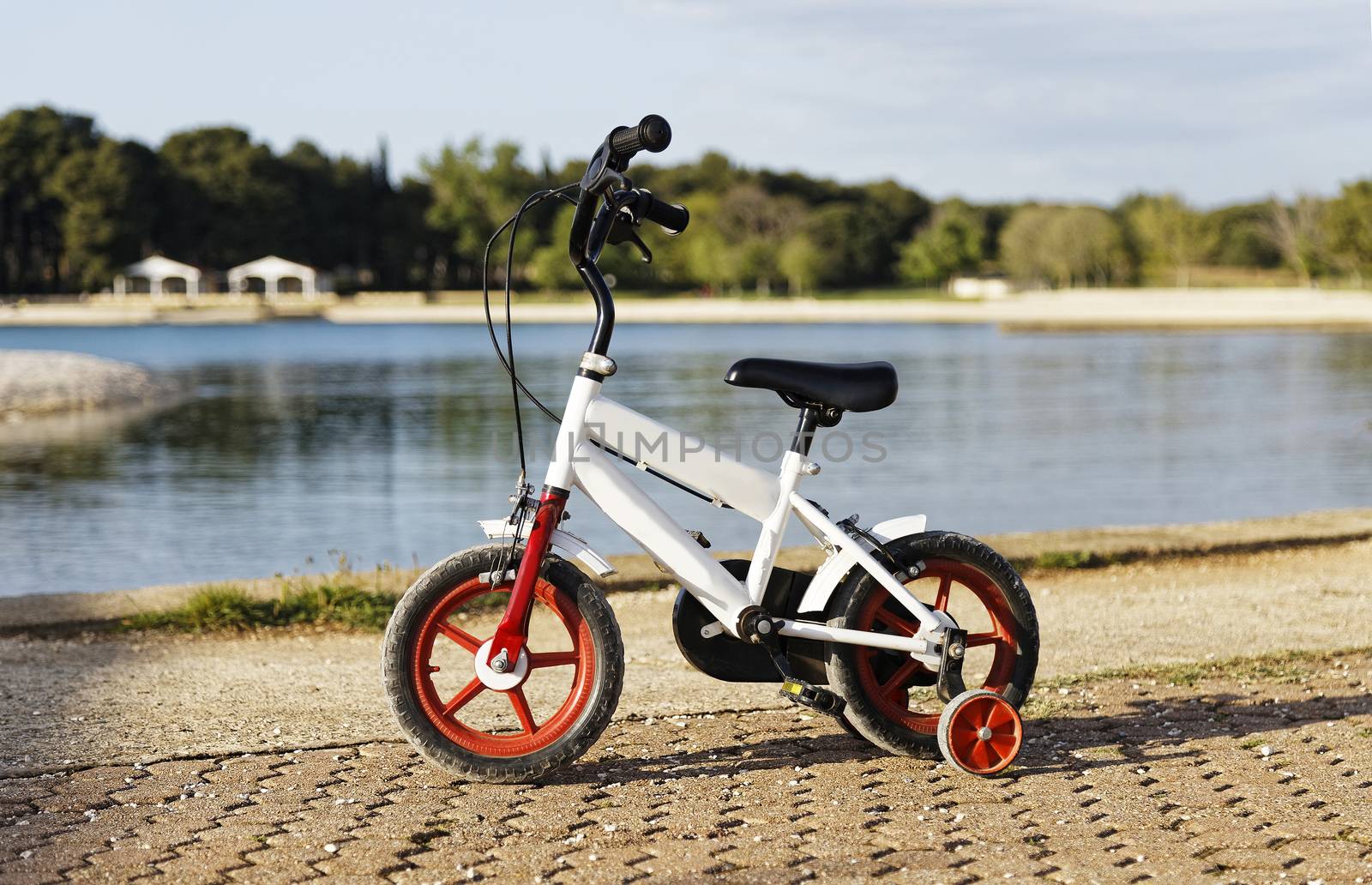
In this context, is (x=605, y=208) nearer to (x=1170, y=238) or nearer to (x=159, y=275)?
(x=159, y=275)

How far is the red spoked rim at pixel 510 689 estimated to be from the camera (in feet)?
15.0

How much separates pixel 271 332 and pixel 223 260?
114 feet

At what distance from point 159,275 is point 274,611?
109m

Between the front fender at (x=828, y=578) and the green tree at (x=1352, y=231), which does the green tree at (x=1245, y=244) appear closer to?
the green tree at (x=1352, y=231)

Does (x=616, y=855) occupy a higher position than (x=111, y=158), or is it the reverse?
(x=111, y=158)

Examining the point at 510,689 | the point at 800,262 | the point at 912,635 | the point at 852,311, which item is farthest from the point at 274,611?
the point at 800,262

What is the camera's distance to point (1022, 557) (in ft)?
29.3

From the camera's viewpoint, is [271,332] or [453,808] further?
[271,332]

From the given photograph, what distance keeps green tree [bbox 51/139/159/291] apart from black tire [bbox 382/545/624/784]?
11186cm

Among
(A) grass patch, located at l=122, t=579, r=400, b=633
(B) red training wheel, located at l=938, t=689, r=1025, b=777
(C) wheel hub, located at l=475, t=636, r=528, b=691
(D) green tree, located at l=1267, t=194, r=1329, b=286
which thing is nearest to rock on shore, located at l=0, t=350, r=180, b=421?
(A) grass patch, located at l=122, t=579, r=400, b=633

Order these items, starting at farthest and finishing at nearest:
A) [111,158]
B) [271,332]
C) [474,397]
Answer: [111,158] < [271,332] < [474,397]

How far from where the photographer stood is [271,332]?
88.4 metres

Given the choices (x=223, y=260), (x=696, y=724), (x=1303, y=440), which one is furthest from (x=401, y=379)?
(x=223, y=260)

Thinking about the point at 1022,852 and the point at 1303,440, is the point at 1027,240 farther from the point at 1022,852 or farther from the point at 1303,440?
the point at 1022,852
